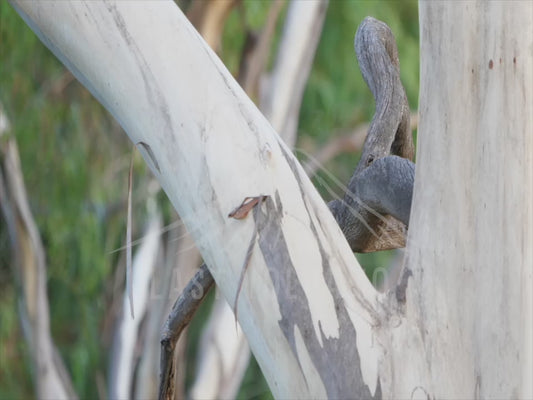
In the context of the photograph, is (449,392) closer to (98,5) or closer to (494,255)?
(494,255)

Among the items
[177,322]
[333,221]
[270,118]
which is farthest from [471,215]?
[270,118]

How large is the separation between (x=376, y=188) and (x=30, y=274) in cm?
214

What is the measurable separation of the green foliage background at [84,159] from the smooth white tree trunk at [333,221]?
6.53ft

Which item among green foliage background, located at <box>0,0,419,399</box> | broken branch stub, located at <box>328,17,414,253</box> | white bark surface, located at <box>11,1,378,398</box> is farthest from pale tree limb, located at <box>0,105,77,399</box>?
white bark surface, located at <box>11,1,378,398</box>

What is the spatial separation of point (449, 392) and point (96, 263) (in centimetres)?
267

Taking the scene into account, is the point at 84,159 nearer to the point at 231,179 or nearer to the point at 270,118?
the point at 270,118

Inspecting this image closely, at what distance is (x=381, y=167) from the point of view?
0.86 meters

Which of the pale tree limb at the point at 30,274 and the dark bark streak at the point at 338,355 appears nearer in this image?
the dark bark streak at the point at 338,355

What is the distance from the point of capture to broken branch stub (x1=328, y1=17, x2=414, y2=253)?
2.79ft

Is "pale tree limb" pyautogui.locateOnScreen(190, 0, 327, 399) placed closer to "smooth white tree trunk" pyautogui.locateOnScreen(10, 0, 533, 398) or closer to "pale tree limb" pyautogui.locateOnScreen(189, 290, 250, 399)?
"pale tree limb" pyautogui.locateOnScreen(189, 290, 250, 399)

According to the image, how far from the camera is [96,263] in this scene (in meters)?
3.33

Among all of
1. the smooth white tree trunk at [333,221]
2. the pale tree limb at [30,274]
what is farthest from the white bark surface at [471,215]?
the pale tree limb at [30,274]

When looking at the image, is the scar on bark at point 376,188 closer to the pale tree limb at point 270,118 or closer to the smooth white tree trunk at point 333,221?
the smooth white tree trunk at point 333,221

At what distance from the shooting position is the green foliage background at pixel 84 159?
3141 millimetres
